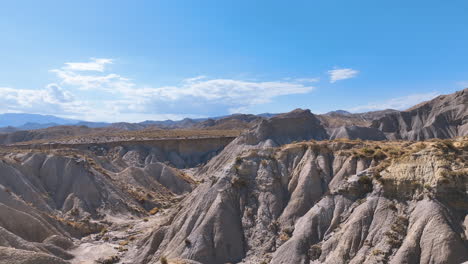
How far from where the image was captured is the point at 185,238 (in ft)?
92.9

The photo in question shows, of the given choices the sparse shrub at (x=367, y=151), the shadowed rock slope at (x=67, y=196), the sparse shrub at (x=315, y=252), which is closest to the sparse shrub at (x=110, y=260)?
the shadowed rock slope at (x=67, y=196)

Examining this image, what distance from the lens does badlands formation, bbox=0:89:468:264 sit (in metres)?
21.2

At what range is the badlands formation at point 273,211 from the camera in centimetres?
2123

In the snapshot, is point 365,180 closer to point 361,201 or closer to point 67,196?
point 361,201

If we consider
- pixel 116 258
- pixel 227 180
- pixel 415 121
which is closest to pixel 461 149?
pixel 227 180

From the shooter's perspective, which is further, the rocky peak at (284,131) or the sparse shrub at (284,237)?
the rocky peak at (284,131)

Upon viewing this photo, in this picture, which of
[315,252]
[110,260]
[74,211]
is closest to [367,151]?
[315,252]

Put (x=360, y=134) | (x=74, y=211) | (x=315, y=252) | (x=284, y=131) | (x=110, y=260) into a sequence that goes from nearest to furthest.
A: (x=315, y=252), (x=110, y=260), (x=74, y=211), (x=284, y=131), (x=360, y=134)

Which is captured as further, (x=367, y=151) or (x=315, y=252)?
(x=367, y=151)

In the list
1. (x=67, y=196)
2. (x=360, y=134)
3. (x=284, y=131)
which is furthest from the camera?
(x=360, y=134)

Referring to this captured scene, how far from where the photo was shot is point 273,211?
94.9 ft

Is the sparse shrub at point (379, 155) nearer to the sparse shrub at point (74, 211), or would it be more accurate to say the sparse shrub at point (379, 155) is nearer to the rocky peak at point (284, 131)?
the sparse shrub at point (74, 211)

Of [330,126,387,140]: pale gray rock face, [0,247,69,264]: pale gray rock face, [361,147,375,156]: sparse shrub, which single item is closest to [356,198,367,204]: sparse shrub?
[361,147,375,156]: sparse shrub

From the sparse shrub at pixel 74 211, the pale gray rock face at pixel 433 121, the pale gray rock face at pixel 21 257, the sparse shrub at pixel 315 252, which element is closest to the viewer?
the pale gray rock face at pixel 21 257
